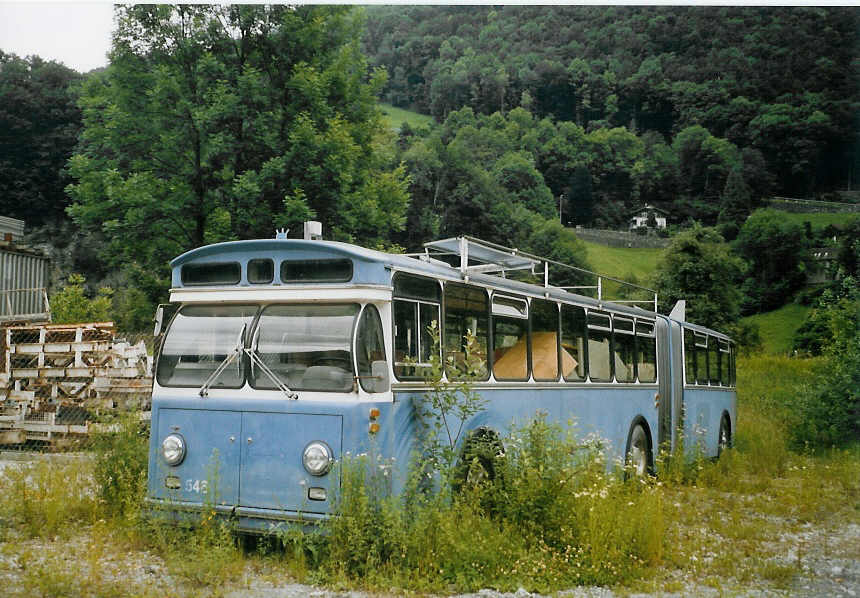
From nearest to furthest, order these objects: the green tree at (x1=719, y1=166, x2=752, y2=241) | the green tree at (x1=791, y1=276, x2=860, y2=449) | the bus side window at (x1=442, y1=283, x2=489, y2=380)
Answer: the bus side window at (x1=442, y1=283, x2=489, y2=380) < the green tree at (x1=791, y1=276, x2=860, y2=449) < the green tree at (x1=719, y1=166, x2=752, y2=241)

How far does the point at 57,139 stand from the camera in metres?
23.9

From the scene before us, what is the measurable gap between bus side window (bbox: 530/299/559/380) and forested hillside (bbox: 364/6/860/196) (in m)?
4.56

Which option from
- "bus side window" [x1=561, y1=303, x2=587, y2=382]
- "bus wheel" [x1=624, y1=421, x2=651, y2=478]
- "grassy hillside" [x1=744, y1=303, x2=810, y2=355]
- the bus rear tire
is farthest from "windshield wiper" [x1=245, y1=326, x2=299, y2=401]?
"grassy hillside" [x1=744, y1=303, x2=810, y2=355]

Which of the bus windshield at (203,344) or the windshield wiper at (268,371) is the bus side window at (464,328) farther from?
the bus windshield at (203,344)

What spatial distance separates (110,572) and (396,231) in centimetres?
1911

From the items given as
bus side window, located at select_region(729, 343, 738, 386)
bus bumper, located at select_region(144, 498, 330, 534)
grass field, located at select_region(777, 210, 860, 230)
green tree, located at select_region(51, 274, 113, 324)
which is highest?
grass field, located at select_region(777, 210, 860, 230)

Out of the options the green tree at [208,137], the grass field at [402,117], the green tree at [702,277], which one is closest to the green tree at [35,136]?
the green tree at [208,137]

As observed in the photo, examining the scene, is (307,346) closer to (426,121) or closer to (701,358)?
(701,358)

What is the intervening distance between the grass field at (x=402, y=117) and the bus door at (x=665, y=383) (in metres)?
13.6

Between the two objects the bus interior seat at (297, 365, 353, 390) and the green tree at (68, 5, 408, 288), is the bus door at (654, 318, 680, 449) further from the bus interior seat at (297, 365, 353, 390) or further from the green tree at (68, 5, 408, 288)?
the green tree at (68, 5, 408, 288)

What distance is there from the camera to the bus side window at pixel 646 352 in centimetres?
1241

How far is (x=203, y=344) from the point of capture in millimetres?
7152

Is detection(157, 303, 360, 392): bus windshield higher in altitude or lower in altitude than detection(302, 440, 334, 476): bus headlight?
higher

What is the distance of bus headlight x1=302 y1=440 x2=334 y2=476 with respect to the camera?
21.3 ft
